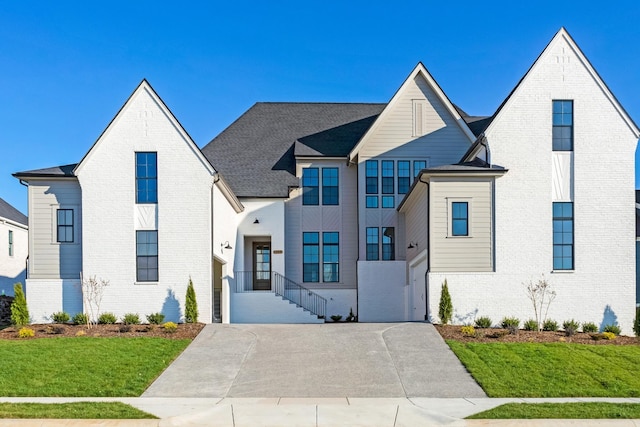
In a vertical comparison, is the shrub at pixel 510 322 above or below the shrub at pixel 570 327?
above

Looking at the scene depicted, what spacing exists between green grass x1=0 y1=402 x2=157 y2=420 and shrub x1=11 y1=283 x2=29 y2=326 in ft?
33.0

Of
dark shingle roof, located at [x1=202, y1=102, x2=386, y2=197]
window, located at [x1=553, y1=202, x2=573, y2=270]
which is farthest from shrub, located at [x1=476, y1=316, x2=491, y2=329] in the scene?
dark shingle roof, located at [x1=202, y1=102, x2=386, y2=197]

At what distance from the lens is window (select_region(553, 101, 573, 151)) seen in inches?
869

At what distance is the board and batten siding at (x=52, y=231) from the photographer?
23141 mm

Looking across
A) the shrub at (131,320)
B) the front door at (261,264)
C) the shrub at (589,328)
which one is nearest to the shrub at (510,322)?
the shrub at (589,328)

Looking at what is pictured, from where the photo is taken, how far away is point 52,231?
23.3 meters

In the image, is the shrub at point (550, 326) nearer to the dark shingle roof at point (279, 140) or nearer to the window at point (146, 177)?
the dark shingle roof at point (279, 140)

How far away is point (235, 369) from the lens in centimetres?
1591

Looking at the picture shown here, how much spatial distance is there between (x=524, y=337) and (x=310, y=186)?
40.9 ft

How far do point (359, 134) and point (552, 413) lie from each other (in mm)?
19343

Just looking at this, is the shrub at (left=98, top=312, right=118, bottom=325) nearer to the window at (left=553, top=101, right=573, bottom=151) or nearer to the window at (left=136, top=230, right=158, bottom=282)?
the window at (left=136, top=230, right=158, bottom=282)

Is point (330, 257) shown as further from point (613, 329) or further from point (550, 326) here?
point (613, 329)

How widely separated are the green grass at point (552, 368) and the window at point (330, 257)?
34.3 ft

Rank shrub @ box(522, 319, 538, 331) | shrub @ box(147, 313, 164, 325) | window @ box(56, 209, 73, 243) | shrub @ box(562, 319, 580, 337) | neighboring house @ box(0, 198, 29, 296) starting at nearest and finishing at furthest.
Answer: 1. shrub @ box(562, 319, 580, 337)
2. shrub @ box(522, 319, 538, 331)
3. shrub @ box(147, 313, 164, 325)
4. window @ box(56, 209, 73, 243)
5. neighboring house @ box(0, 198, 29, 296)
